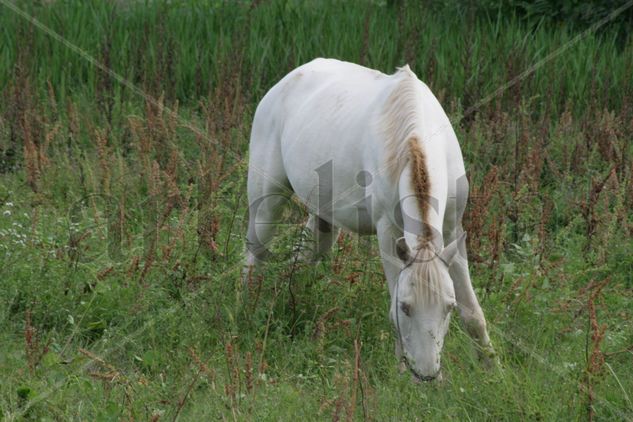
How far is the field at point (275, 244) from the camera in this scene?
12.7 ft

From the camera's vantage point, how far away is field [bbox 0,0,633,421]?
12.7ft

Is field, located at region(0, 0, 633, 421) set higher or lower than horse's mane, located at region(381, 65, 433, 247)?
lower

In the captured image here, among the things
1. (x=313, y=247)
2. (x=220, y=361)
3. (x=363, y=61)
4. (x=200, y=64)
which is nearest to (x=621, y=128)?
(x=363, y=61)

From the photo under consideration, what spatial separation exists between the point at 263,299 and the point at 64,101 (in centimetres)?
375

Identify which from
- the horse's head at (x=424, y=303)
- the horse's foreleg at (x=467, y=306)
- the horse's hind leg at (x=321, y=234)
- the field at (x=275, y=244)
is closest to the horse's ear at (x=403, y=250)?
the horse's head at (x=424, y=303)

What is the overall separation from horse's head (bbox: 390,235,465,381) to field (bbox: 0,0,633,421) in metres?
0.14

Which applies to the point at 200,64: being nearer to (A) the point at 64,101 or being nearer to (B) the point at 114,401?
(A) the point at 64,101

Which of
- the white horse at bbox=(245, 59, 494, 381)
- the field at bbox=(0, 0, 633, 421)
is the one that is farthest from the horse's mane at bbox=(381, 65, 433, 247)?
the field at bbox=(0, 0, 633, 421)

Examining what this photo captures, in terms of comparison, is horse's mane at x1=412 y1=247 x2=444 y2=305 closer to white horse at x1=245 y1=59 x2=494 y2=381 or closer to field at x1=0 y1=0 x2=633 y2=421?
white horse at x1=245 y1=59 x2=494 y2=381

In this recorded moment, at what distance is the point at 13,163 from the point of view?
7.21m

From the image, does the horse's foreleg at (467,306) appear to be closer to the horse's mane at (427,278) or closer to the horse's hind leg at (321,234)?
the horse's mane at (427,278)

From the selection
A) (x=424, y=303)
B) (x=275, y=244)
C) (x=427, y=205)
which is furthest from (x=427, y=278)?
(x=275, y=244)

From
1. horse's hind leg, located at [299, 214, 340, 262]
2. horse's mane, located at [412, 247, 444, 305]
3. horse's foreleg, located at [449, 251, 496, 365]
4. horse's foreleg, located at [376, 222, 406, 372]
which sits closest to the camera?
horse's mane, located at [412, 247, 444, 305]

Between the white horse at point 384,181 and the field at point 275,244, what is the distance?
202mm
